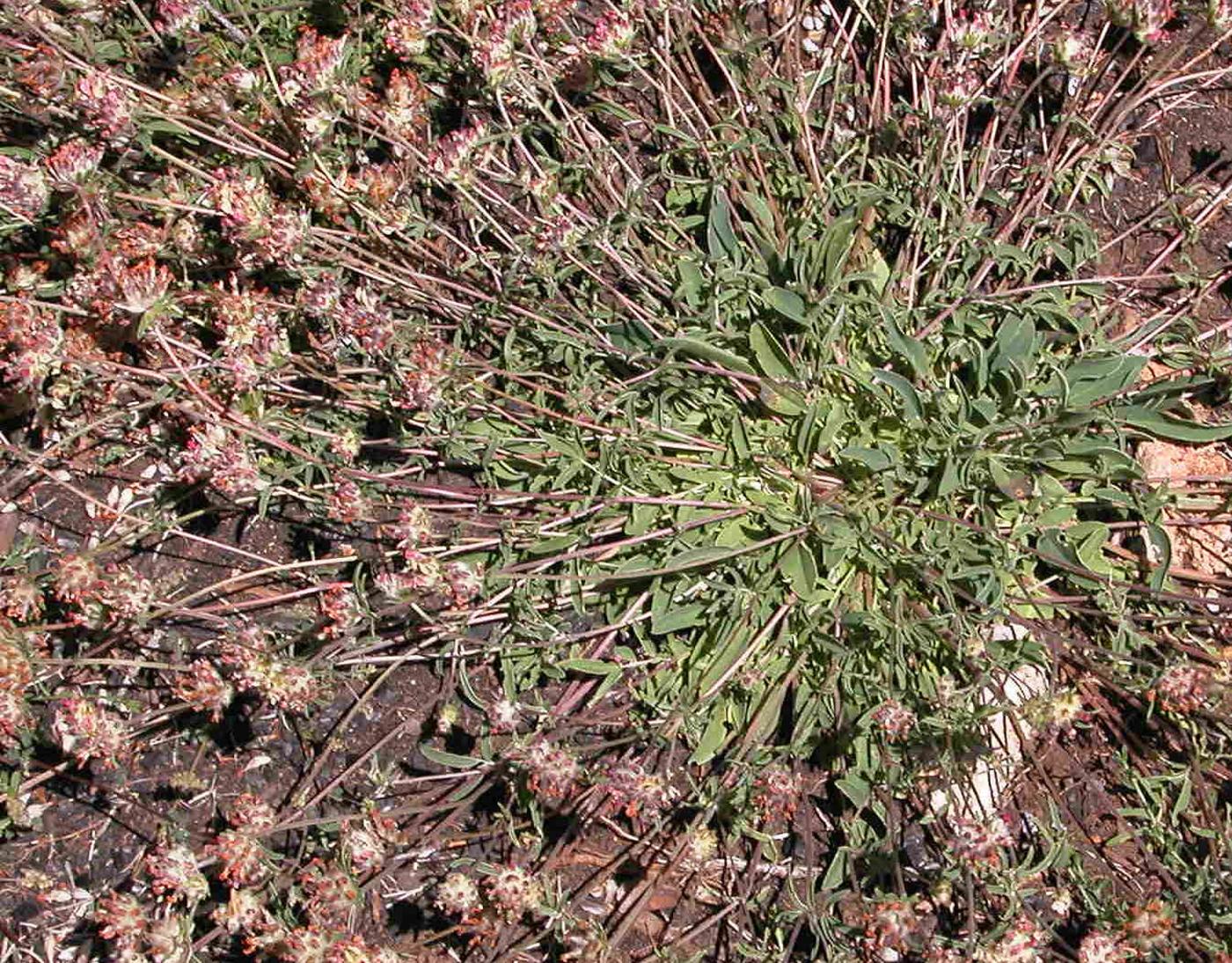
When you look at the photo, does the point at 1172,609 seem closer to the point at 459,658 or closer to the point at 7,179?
the point at 459,658

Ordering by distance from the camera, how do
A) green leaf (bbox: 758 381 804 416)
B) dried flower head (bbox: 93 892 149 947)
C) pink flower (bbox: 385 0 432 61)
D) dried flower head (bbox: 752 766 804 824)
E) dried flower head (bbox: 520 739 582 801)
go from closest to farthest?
1. dried flower head (bbox: 93 892 149 947)
2. dried flower head (bbox: 520 739 582 801)
3. dried flower head (bbox: 752 766 804 824)
4. pink flower (bbox: 385 0 432 61)
5. green leaf (bbox: 758 381 804 416)

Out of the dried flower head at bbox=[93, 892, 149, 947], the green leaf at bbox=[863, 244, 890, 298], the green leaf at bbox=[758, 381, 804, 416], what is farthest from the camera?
the green leaf at bbox=[863, 244, 890, 298]

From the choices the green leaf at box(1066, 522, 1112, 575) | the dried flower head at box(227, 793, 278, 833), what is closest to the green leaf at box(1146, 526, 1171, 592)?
the green leaf at box(1066, 522, 1112, 575)

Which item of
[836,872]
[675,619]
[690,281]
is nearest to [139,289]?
[690,281]

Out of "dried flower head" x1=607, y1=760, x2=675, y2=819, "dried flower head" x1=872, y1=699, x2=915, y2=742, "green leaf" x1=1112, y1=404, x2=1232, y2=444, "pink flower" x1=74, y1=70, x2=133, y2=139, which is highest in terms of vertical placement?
"pink flower" x1=74, y1=70, x2=133, y2=139

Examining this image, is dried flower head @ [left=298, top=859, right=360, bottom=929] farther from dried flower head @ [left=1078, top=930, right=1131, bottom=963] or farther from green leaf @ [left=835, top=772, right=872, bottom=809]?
dried flower head @ [left=1078, top=930, right=1131, bottom=963]

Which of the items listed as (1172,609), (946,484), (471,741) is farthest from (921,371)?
(471,741)
